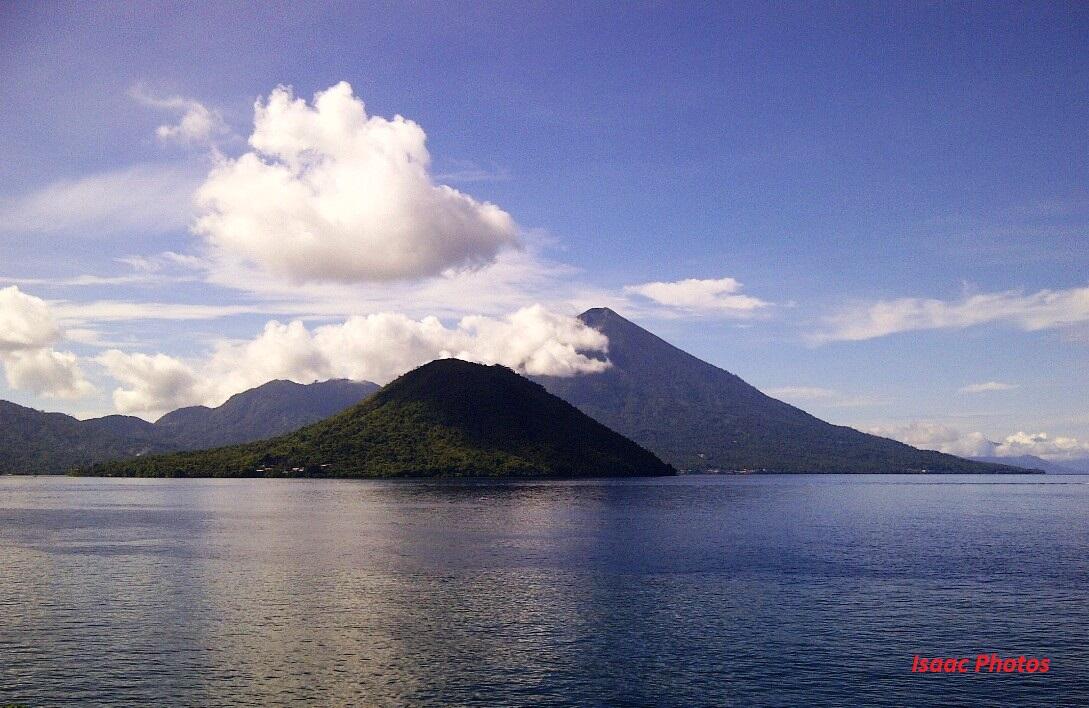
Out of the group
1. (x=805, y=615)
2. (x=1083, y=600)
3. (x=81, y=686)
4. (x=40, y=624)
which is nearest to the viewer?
(x=81, y=686)

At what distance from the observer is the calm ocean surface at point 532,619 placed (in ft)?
168

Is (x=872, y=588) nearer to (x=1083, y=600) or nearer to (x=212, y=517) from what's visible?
(x=1083, y=600)

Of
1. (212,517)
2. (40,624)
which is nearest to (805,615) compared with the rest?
(40,624)

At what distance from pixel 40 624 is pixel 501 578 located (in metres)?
45.1

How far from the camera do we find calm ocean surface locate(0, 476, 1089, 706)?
51.3 metres

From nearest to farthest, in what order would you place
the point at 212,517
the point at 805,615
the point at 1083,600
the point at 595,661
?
the point at 595,661 < the point at 805,615 < the point at 1083,600 < the point at 212,517

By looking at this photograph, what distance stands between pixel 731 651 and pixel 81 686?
44439mm

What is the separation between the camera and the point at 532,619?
7038cm

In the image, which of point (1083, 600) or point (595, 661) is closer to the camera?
point (595, 661)

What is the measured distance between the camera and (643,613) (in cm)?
7319

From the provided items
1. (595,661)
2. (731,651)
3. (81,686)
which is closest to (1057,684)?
(731,651)

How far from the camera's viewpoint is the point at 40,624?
66750 millimetres

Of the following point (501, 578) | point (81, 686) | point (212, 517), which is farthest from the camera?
point (212, 517)

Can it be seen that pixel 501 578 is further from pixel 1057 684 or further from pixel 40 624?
pixel 1057 684
